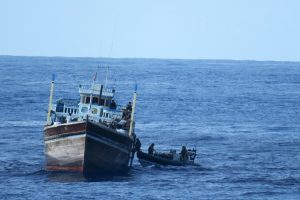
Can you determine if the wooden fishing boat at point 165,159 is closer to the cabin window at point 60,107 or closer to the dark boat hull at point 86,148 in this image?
the dark boat hull at point 86,148

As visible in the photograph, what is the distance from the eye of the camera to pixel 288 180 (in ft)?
217

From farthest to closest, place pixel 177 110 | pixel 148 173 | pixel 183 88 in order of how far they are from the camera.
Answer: pixel 183 88, pixel 177 110, pixel 148 173

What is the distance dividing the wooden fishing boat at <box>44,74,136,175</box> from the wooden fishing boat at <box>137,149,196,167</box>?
2934 mm

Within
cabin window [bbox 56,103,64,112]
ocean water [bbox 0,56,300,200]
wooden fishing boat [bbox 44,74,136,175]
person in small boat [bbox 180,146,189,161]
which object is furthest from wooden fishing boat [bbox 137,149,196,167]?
cabin window [bbox 56,103,64,112]

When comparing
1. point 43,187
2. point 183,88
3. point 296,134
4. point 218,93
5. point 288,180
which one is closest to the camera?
point 43,187

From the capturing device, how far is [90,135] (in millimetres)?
63812

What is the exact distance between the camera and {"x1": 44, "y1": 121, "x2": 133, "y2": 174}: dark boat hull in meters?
64.0

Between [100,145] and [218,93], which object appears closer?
[100,145]

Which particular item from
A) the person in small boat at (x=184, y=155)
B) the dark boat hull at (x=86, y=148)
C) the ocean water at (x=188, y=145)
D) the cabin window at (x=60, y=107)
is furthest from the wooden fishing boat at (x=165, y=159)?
the cabin window at (x=60, y=107)

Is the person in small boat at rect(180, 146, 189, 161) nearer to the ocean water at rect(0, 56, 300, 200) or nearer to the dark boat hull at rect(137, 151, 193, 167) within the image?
the dark boat hull at rect(137, 151, 193, 167)

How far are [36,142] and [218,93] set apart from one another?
296ft

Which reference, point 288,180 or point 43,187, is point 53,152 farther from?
Answer: point 288,180

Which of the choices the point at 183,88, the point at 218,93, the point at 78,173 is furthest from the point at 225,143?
the point at 183,88

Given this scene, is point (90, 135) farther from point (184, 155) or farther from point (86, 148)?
point (184, 155)
